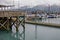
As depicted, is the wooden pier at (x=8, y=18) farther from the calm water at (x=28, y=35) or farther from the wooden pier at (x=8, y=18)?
the calm water at (x=28, y=35)

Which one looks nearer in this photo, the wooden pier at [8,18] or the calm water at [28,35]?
the calm water at [28,35]

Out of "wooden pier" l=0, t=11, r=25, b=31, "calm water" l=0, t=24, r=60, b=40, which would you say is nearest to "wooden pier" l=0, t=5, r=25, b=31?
"wooden pier" l=0, t=11, r=25, b=31

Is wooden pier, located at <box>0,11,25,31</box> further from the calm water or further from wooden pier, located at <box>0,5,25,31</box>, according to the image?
the calm water

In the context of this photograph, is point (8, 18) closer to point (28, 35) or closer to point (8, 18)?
point (8, 18)

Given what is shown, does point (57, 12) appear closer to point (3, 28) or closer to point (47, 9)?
point (47, 9)

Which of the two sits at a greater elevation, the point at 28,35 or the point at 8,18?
the point at 8,18

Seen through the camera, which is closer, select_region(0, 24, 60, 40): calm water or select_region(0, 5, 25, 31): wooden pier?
select_region(0, 24, 60, 40): calm water

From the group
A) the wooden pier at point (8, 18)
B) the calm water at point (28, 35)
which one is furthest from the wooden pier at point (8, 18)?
the calm water at point (28, 35)

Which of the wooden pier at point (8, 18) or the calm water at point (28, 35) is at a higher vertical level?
the wooden pier at point (8, 18)

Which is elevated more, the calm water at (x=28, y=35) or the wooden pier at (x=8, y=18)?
the wooden pier at (x=8, y=18)

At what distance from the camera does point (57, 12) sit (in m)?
76.1

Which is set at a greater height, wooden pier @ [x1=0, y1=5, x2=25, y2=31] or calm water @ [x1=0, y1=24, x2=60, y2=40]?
wooden pier @ [x1=0, y1=5, x2=25, y2=31]

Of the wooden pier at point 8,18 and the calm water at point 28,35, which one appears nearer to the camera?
the calm water at point 28,35

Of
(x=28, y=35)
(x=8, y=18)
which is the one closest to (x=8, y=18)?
(x=8, y=18)
